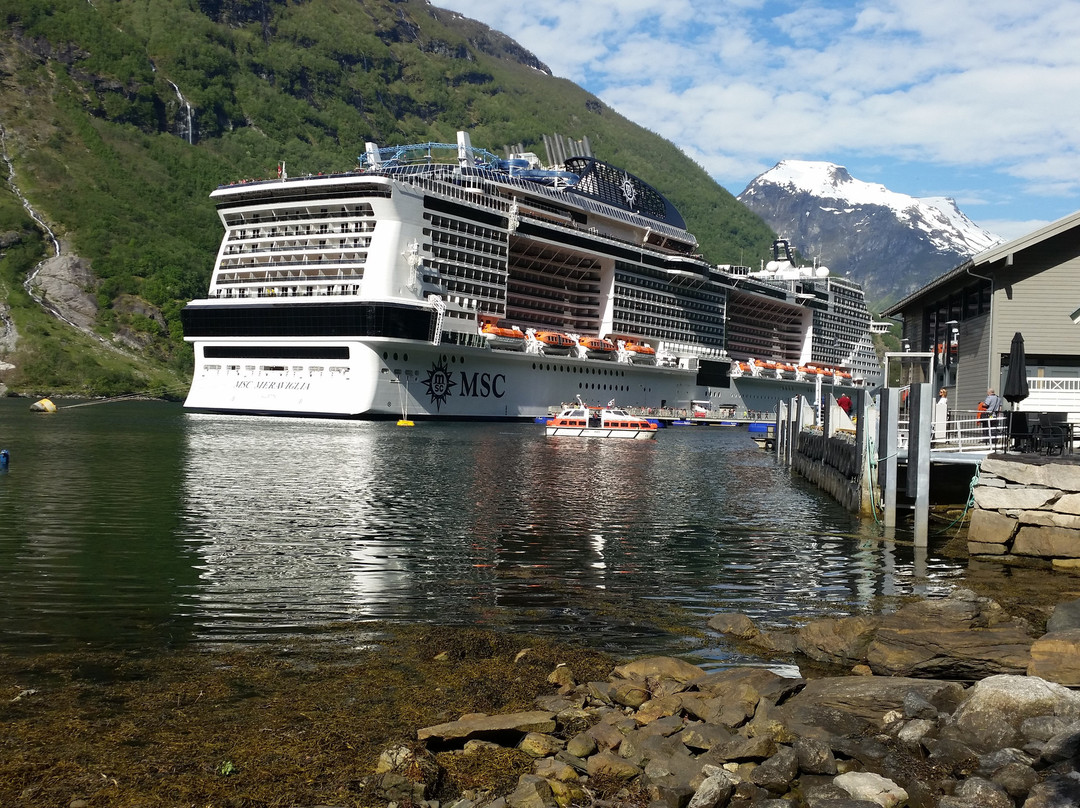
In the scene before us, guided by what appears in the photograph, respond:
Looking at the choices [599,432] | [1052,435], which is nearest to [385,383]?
[599,432]

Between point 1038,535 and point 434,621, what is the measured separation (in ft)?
36.0

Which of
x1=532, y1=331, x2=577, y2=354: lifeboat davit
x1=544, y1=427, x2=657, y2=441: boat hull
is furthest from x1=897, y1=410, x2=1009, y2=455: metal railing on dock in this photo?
x1=532, y1=331, x2=577, y2=354: lifeboat davit

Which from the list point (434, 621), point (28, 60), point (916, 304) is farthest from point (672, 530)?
point (28, 60)

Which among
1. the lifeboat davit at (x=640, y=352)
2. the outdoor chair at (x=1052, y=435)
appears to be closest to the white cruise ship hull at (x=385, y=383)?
the lifeboat davit at (x=640, y=352)

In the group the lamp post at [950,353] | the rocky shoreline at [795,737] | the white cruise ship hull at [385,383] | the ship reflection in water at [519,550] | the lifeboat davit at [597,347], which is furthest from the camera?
the lifeboat davit at [597,347]

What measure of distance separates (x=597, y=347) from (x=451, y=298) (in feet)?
55.0

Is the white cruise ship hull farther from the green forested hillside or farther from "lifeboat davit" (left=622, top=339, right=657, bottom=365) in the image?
the green forested hillside

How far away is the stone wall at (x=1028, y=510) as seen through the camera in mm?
16719

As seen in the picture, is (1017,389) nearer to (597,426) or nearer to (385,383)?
(597,426)

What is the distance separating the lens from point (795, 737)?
26.0ft

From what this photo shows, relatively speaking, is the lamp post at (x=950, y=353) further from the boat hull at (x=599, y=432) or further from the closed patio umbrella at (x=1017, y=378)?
the boat hull at (x=599, y=432)

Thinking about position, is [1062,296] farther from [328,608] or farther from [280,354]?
[280,354]

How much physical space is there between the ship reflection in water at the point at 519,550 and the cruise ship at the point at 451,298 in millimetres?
31814

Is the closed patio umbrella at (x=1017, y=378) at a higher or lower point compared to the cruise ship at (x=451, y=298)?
lower
